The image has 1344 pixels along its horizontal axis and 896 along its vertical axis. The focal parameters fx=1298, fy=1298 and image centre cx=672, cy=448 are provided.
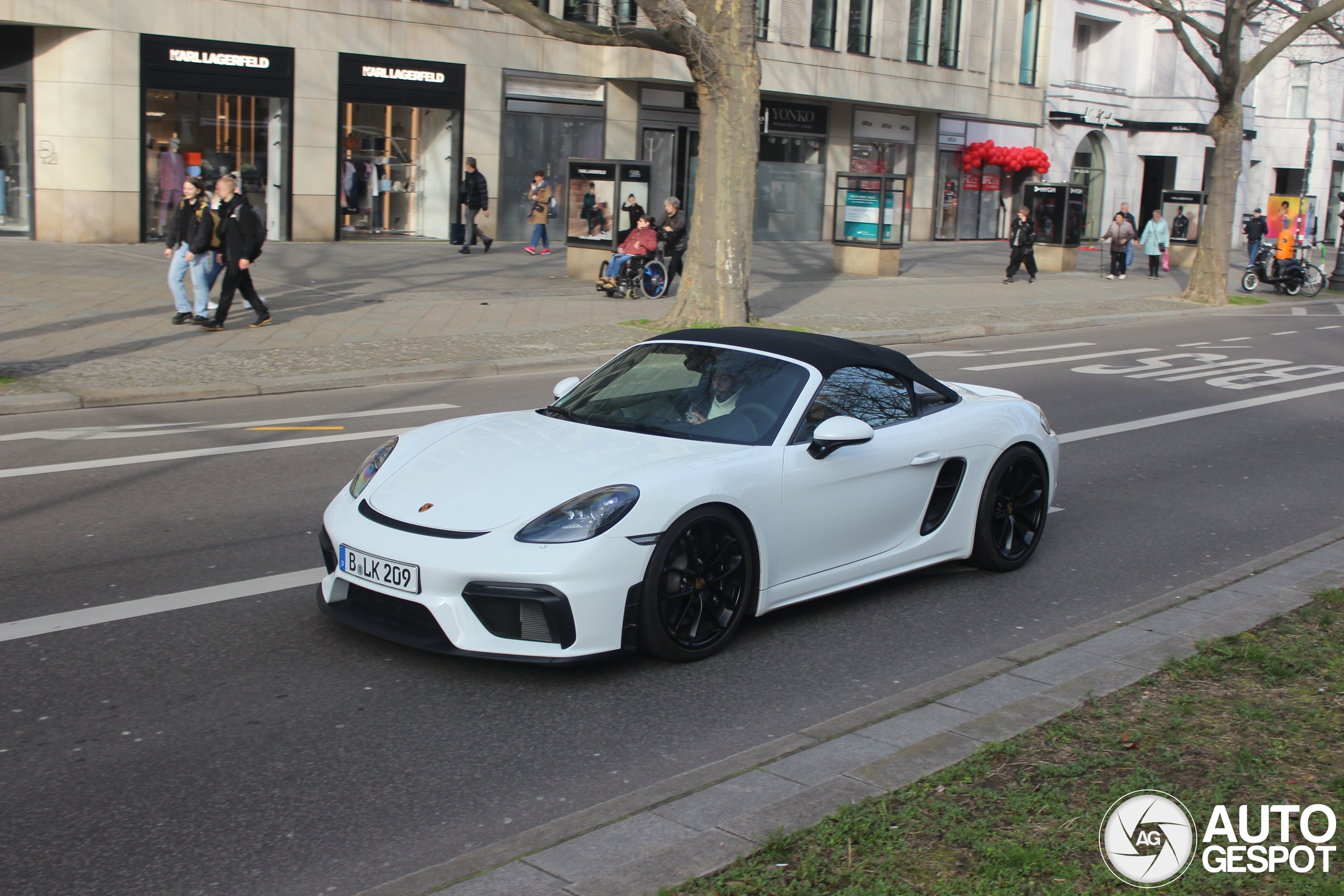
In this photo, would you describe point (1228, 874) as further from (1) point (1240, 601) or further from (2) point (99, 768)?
(2) point (99, 768)

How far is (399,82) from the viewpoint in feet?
92.4

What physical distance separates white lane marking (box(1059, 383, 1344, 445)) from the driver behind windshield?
535cm

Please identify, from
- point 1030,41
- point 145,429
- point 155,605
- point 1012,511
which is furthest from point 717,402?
point 1030,41

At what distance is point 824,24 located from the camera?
36.1 m

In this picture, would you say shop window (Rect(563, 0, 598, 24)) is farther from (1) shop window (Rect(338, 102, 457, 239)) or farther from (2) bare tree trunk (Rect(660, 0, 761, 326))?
(2) bare tree trunk (Rect(660, 0, 761, 326))

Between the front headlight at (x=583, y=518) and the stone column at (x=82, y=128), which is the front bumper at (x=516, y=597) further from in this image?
the stone column at (x=82, y=128)

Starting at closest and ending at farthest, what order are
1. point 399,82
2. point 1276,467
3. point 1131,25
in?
point 1276,467
point 399,82
point 1131,25

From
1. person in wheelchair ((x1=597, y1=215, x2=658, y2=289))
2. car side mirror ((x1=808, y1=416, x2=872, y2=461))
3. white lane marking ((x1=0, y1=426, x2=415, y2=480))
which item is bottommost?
white lane marking ((x1=0, y1=426, x2=415, y2=480))

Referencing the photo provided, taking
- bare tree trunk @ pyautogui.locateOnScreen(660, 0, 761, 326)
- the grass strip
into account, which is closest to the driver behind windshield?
the grass strip

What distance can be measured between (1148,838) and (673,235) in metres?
18.1

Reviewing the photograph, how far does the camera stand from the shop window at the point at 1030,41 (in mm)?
44500

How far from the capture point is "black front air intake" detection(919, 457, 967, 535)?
6402 mm

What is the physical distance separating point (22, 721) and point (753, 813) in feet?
8.62

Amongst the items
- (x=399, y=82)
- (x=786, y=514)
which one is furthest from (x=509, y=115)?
(x=786, y=514)
